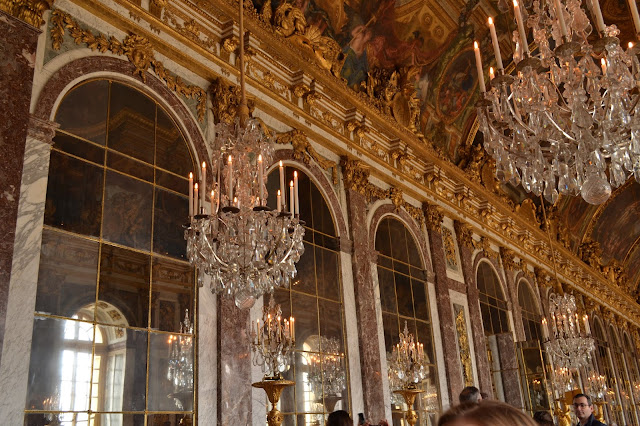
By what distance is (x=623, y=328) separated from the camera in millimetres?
28953

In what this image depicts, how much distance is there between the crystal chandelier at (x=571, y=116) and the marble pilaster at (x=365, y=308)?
4.42 m

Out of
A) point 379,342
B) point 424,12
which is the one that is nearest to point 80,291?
point 379,342

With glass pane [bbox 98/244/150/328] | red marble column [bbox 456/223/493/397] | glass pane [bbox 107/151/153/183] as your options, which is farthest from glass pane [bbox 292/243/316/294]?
red marble column [bbox 456/223/493/397]

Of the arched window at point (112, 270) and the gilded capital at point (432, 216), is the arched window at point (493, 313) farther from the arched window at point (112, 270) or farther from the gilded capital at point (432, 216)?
the arched window at point (112, 270)

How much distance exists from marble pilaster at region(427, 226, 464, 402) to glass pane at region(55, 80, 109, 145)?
26.6 feet

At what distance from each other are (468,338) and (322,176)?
575 centimetres

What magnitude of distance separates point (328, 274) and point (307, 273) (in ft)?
1.96

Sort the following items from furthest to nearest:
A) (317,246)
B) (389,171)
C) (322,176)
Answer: (389,171) < (322,176) < (317,246)

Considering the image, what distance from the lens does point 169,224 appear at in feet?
22.8

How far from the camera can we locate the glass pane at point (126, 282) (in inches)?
237

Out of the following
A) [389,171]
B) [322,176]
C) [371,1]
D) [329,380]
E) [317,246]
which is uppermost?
[371,1]

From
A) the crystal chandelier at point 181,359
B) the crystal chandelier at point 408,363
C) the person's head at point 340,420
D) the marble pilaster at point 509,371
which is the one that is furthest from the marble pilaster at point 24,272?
the marble pilaster at point 509,371

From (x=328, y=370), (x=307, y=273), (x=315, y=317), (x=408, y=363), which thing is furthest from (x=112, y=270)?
(x=408, y=363)

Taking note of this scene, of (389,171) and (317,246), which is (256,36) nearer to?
(317,246)
